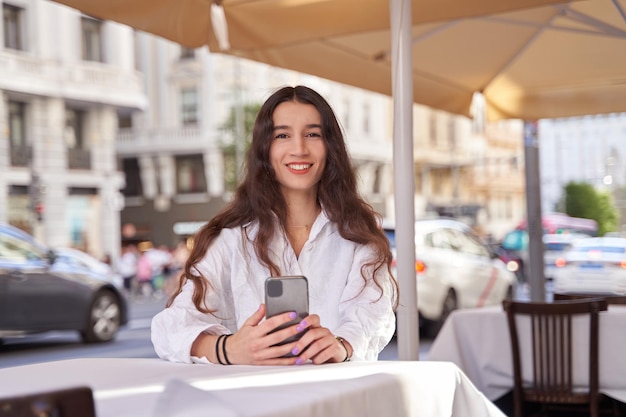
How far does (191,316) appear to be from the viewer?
204 centimetres

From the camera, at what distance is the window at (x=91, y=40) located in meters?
25.0

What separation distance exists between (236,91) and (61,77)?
29.8 feet

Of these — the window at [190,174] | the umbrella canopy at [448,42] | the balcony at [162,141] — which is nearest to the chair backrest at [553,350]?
the umbrella canopy at [448,42]

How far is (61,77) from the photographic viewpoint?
73.6 feet

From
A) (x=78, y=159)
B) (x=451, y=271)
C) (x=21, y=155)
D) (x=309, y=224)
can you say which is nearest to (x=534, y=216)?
(x=451, y=271)

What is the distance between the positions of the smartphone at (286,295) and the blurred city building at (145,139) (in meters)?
12.1

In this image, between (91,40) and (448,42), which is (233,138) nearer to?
(91,40)

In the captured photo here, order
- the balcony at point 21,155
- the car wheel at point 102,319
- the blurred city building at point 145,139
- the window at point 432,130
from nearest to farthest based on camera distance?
the car wheel at point 102,319
the balcony at point 21,155
the blurred city building at point 145,139
the window at point 432,130

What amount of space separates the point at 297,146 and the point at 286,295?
0.54 m

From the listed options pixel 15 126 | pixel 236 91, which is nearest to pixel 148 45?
pixel 236 91

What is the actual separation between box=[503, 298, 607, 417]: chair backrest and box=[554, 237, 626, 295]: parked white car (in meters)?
7.43

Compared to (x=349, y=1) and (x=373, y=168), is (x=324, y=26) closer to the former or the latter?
(x=349, y=1)

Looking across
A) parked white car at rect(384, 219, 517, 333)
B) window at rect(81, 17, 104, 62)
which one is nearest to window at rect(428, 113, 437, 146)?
window at rect(81, 17, 104, 62)

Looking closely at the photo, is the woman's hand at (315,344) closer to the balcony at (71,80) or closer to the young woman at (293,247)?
the young woman at (293,247)
